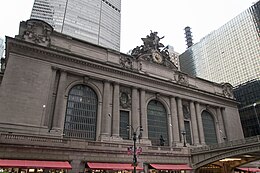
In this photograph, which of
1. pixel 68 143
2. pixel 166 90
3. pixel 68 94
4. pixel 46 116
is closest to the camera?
pixel 68 143

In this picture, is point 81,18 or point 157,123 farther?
point 81,18

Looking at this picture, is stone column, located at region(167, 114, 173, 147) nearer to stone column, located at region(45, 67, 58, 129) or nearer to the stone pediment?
A: the stone pediment

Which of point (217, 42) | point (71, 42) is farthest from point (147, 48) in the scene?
point (217, 42)

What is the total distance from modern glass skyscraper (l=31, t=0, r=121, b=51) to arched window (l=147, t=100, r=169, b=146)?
47.0 metres

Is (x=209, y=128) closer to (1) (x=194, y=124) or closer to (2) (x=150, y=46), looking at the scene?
(1) (x=194, y=124)

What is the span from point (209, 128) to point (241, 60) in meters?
28.1

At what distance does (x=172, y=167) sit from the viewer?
2567 centimetres

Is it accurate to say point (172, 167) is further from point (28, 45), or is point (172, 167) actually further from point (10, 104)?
point (28, 45)

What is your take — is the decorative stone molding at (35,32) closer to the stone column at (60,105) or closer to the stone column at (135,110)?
the stone column at (60,105)

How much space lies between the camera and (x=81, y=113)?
1101 inches

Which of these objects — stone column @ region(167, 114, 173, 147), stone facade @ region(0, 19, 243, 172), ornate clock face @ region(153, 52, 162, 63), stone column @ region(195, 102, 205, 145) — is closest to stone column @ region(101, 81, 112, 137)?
stone facade @ region(0, 19, 243, 172)

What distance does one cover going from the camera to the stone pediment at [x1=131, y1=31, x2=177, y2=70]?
123 ft

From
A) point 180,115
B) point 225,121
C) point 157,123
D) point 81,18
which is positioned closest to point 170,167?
point 157,123

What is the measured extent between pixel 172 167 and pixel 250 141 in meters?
9.24
